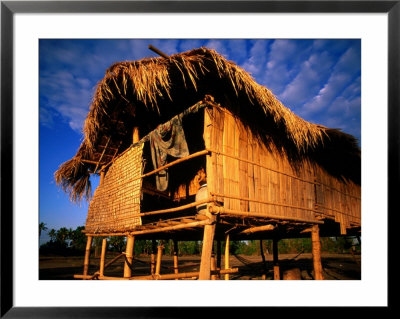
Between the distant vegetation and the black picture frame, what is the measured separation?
53cm

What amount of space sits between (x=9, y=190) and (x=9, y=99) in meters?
1.04

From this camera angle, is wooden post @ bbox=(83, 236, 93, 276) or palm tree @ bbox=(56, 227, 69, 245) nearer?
palm tree @ bbox=(56, 227, 69, 245)

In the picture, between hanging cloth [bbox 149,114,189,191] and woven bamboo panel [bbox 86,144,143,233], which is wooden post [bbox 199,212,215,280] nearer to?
hanging cloth [bbox 149,114,189,191]

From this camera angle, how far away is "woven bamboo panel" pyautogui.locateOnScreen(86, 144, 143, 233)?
602 centimetres

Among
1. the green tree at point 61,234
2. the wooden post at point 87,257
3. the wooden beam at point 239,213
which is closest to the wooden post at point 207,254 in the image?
the wooden beam at point 239,213

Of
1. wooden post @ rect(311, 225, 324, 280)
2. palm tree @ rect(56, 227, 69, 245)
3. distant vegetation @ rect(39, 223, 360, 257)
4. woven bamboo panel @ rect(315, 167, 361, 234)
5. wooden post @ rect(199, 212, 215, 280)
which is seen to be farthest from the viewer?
woven bamboo panel @ rect(315, 167, 361, 234)

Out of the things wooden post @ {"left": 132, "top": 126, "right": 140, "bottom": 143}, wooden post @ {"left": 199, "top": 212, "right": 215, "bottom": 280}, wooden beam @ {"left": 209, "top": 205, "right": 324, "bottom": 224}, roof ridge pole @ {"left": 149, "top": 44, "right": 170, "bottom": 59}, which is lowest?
wooden post @ {"left": 199, "top": 212, "right": 215, "bottom": 280}

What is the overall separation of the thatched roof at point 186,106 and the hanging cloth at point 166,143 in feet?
1.18

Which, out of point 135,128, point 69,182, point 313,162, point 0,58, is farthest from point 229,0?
point 69,182

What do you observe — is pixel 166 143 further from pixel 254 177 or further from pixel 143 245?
pixel 143 245

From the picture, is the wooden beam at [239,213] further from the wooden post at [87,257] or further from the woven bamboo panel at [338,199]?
the wooden post at [87,257]

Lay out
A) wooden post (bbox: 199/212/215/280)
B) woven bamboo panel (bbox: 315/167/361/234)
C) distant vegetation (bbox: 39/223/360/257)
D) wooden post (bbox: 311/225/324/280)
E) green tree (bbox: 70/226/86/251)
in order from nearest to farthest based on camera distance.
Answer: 1. wooden post (bbox: 199/212/215/280)
2. distant vegetation (bbox: 39/223/360/257)
3. wooden post (bbox: 311/225/324/280)
4. woven bamboo panel (bbox: 315/167/361/234)
5. green tree (bbox: 70/226/86/251)

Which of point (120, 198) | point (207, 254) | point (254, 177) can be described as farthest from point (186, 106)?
point (207, 254)

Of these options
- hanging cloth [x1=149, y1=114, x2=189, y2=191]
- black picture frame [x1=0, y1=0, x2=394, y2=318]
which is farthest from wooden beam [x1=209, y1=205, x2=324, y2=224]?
black picture frame [x1=0, y1=0, x2=394, y2=318]
